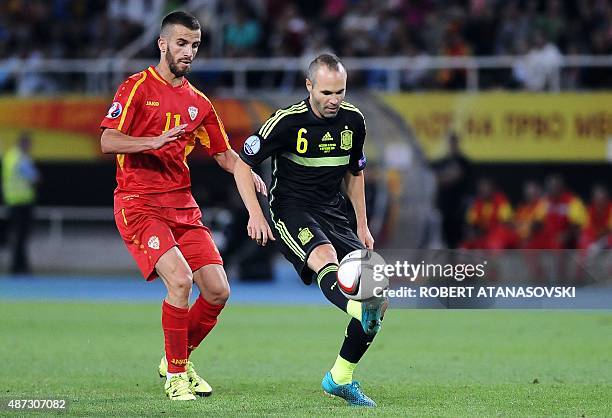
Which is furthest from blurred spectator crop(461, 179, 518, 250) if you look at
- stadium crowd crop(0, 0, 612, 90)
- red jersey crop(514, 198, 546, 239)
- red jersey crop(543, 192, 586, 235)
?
stadium crowd crop(0, 0, 612, 90)

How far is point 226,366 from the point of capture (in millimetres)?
9945

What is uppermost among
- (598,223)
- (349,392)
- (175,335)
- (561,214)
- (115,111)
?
(115,111)

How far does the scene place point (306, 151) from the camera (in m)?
7.81

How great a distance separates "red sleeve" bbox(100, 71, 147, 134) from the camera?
7922mm

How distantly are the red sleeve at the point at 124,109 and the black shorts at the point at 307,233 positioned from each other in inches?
45.0

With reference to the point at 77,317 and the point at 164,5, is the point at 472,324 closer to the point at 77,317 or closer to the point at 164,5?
the point at 77,317

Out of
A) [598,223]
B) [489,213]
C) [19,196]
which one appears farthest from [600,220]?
[19,196]

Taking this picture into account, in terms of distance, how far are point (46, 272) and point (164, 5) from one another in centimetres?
621

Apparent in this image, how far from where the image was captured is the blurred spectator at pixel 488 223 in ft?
63.9

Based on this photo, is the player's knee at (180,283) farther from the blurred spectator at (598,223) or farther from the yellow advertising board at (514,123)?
the yellow advertising board at (514,123)

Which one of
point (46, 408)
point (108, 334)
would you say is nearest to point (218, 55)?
point (108, 334)

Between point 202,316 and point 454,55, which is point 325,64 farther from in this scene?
point 454,55

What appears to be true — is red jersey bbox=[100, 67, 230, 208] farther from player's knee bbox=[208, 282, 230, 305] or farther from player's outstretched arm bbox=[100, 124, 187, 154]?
player's knee bbox=[208, 282, 230, 305]

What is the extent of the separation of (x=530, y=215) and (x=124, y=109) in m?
12.7
